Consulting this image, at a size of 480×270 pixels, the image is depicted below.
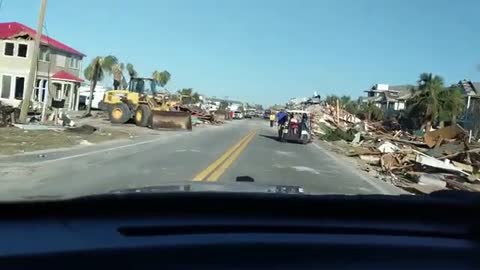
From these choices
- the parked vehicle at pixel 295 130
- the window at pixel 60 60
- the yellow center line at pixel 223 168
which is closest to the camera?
the yellow center line at pixel 223 168

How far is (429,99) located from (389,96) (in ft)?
Result: 178

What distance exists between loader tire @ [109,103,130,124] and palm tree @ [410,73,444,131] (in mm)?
28773

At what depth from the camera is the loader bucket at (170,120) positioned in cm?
4272

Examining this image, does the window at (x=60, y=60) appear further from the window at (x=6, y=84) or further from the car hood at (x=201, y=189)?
the car hood at (x=201, y=189)

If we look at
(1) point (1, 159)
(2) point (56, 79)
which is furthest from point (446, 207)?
(2) point (56, 79)

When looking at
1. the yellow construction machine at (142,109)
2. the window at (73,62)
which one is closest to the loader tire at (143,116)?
the yellow construction machine at (142,109)

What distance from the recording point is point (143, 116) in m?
43.6

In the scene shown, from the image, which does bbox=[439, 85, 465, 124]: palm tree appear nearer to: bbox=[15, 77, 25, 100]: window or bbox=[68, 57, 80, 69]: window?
bbox=[68, 57, 80, 69]: window

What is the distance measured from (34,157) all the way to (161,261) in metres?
17.1

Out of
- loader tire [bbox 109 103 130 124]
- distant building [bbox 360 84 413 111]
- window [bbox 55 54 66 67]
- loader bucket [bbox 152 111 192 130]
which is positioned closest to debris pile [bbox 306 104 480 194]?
loader bucket [bbox 152 111 192 130]

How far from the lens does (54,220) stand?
127 inches

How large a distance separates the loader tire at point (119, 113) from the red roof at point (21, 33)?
1591 centimetres

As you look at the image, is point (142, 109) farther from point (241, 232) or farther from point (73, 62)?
point (241, 232)

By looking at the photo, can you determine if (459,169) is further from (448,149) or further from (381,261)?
(381,261)
